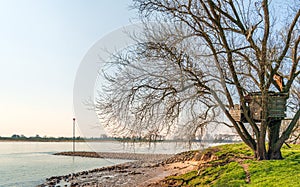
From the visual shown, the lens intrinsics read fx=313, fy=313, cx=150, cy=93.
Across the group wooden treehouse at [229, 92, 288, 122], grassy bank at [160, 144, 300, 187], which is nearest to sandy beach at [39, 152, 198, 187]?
grassy bank at [160, 144, 300, 187]

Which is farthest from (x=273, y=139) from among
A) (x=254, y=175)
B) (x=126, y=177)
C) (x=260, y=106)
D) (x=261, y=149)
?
(x=126, y=177)

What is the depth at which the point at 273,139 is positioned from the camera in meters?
13.6

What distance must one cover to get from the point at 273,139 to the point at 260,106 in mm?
2083

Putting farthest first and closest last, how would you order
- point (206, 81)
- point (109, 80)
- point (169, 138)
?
Answer: 1. point (206, 81)
2. point (169, 138)
3. point (109, 80)

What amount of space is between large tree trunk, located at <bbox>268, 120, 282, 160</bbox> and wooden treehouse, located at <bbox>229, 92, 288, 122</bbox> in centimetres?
105

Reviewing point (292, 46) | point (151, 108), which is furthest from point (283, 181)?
point (292, 46)

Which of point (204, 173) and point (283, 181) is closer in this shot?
point (283, 181)

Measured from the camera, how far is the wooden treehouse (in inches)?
485

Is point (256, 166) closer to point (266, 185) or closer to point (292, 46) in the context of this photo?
point (266, 185)

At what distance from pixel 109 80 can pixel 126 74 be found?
673mm

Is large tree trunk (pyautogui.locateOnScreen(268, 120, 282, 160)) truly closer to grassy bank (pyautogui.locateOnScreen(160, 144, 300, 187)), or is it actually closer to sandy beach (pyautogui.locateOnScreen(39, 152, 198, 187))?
grassy bank (pyautogui.locateOnScreen(160, 144, 300, 187))

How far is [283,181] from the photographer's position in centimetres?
934

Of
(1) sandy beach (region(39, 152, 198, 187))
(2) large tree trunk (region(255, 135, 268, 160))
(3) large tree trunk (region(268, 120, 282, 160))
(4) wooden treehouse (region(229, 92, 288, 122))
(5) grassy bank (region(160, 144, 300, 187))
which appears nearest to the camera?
(5) grassy bank (region(160, 144, 300, 187))

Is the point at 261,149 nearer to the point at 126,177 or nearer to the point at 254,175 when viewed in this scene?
the point at 254,175
